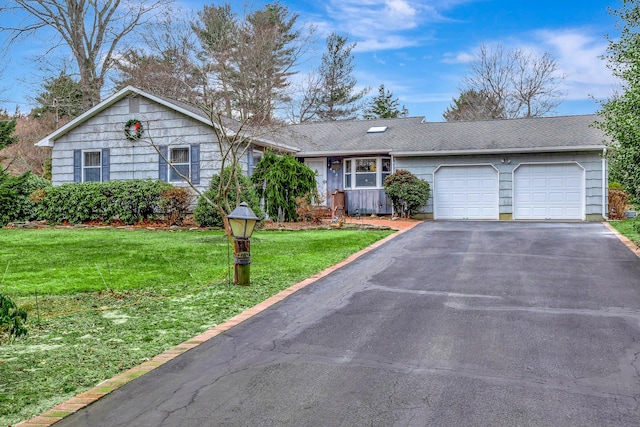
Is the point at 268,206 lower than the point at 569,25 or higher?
lower

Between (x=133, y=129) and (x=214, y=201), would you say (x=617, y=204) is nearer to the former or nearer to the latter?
(x=214, y=201)

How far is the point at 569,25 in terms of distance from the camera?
24609mm

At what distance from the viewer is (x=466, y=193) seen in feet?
60.0

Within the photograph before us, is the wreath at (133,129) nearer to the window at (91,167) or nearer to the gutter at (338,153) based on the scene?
the window at (91,167)

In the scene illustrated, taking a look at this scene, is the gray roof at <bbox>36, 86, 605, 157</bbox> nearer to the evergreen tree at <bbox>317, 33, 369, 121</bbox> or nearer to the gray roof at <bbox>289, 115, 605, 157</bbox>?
the gray roof at <bbox>289, 115, 605, 157</bbox>

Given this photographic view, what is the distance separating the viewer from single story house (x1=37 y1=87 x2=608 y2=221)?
55.6ft

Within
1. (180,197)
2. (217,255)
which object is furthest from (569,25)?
(217,255)

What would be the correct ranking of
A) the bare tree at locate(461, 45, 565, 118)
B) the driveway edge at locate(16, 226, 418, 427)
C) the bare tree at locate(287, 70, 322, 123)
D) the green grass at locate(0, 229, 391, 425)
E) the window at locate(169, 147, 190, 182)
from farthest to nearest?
the bare tree at locate(461, 45, 565, 118) < the bare tree at locate(287, 70, 322, 123) < the window at locate(169, 147, 190, 182) < the green grass at locate(0, 229, 391, 425) < the driveway edge at locate(16, 226, 418, 427)

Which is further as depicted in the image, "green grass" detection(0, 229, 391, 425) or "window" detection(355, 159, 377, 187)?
"window" detection(355, 159, 377, 187)

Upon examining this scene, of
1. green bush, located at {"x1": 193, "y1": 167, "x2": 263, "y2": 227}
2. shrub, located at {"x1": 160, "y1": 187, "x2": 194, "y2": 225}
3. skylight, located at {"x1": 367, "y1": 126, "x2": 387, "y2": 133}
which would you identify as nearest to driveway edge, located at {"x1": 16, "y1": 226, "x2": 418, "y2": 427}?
green bush, located at {"x1": 193, "y1": 167, "x2": 263, "y2": 227}

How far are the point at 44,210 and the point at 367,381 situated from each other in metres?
15.7

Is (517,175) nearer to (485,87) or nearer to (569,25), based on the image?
(569,25)

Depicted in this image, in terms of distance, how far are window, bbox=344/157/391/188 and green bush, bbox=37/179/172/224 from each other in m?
6.94

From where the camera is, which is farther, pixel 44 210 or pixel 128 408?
pixel 44 210
